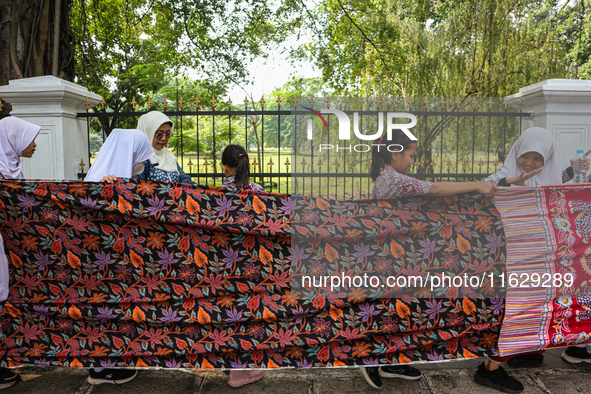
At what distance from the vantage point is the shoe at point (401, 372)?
2.47 meters

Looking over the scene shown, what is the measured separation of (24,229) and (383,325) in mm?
2018

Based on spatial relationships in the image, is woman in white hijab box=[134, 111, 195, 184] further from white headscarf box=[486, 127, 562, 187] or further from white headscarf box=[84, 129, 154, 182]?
white headscarf box=[486, 127, 562, 187]

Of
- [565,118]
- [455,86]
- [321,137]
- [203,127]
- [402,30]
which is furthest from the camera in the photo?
[203,127]

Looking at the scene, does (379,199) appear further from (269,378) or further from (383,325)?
(269,378)

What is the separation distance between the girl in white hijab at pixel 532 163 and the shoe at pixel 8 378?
318 cm

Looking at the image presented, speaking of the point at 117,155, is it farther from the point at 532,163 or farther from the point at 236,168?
the point at 532,163

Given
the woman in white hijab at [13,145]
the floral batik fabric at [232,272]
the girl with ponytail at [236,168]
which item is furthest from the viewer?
the girl with ponytail at [236,168]

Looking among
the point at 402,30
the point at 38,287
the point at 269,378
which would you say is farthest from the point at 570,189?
the point at 402,30

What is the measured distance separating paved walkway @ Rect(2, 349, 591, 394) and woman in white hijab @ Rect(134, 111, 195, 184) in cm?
128

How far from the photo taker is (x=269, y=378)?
252 centimetres

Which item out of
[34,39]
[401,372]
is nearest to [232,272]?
[401,372]

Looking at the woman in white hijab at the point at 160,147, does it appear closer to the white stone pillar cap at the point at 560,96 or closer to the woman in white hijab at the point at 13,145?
the woman in white hijab at the point at 13,145

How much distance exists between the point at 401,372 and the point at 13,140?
282 centimetres

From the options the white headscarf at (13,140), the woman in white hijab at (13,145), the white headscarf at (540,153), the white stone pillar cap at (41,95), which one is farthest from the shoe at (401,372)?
the white stone pillar cap at (41,95)
